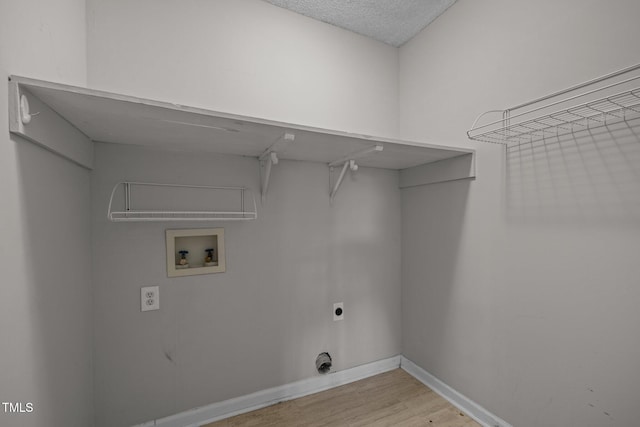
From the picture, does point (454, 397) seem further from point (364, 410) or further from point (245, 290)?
point (245, 290)

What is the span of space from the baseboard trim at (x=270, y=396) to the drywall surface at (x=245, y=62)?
1.61 metres

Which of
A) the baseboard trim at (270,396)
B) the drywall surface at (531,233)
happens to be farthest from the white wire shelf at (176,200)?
the drywall surface at (531,233)

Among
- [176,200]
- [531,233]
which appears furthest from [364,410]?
[176,200]

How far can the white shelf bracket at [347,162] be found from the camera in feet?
4.41

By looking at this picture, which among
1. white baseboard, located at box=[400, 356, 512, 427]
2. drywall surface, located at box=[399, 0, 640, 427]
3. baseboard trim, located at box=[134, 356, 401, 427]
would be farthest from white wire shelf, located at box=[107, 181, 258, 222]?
white baseboard, located at box=[400, 356, 512, 427]

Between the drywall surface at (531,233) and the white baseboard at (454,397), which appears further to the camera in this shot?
the white baseboard at (454,397)

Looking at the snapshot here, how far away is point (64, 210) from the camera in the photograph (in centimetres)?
100

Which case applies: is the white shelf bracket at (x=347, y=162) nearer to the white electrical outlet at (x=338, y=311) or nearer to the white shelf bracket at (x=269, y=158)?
the white shelf bracket at (x=269, y=158)

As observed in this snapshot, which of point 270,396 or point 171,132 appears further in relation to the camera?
point 270,396

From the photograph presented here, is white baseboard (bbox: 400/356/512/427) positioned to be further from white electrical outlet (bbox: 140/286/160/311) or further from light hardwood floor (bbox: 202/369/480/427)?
white electrical outlet (bbox: 140/286/160/311)

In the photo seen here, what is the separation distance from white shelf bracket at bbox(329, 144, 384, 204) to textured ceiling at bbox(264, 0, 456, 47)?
93 cm

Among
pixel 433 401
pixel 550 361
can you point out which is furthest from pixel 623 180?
pixel 433 401

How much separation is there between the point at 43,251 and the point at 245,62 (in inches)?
50.0

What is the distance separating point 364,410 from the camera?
59.9 inches
